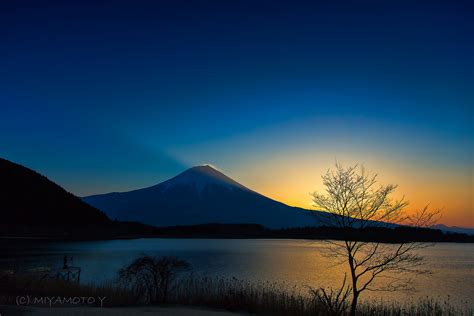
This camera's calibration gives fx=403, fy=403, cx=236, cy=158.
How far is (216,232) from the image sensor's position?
15162cm

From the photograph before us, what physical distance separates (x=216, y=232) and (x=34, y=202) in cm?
6998

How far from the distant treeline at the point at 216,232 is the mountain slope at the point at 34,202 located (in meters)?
2.90

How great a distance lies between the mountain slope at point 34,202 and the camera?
298ft

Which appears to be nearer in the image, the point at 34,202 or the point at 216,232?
the point at 34,202

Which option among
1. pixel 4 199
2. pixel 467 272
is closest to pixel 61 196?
pixel 4 199

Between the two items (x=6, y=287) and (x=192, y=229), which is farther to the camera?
(x=192, y=229)

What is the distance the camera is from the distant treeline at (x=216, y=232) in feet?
35.3

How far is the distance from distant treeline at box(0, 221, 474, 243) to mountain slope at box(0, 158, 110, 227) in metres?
2.90

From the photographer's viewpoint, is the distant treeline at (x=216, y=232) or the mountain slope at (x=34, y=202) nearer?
the distant treeline at (x=216, y=232)

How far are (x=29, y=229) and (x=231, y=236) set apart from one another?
7654 cm

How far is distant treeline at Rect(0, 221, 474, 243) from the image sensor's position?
35.3ft

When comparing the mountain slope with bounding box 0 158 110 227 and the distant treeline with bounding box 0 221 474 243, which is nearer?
the distant treeline with bounding box 0 221 474 243

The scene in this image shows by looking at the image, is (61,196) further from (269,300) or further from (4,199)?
(269,300)

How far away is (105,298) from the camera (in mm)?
14352
